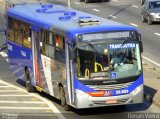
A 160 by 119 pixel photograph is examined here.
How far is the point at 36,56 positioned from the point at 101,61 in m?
4.32

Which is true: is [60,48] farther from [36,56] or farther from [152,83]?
[152,83]

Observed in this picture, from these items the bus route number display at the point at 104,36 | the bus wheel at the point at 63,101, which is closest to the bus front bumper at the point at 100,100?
the bus wheel at the point at 63,101

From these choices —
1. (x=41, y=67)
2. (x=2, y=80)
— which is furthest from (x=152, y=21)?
(x=41, y=67)

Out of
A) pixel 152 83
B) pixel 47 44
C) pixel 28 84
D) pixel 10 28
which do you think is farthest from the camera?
pixel 10 28

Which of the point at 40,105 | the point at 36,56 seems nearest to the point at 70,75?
the point at 40,105

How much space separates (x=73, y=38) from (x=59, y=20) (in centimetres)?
242

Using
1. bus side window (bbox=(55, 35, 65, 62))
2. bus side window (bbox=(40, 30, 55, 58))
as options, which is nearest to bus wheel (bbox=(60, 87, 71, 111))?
bus side window (bbox=(55, 35, 65, 62))

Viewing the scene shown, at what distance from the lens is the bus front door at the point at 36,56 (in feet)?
69.0

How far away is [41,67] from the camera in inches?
819

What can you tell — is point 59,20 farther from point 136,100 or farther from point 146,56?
point 146,56

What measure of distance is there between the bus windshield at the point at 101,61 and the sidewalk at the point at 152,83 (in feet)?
7.20

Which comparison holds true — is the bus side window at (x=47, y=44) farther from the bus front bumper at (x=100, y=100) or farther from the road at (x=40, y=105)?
the bus front bumper at (x=100, y=100)

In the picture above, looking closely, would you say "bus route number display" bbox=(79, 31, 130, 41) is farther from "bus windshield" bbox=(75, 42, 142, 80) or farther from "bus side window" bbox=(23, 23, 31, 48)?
"bus side window" bbox=(23, 23, 31, 48)

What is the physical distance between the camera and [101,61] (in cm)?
1747
